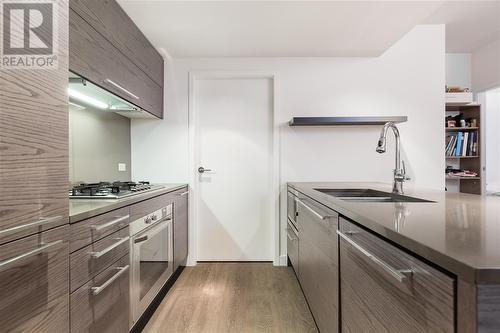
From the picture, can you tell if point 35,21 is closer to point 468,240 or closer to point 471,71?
point 468,240

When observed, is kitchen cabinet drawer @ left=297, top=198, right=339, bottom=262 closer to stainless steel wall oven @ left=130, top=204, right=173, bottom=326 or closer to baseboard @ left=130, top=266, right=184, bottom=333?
stainless steel wall oven @ left=130, top=204, right=173, bottom=326

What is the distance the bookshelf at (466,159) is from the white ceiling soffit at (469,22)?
2.37ft

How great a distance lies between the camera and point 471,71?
3.50 m

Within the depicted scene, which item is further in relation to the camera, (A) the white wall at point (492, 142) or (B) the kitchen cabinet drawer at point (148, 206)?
(A) the white wall at point (492, 142)

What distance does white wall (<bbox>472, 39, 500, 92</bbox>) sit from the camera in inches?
125

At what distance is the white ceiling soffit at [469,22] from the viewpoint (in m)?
Answer: 2.43

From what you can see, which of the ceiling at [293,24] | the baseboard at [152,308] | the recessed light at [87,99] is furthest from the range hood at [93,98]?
the baseboard at [152,308]

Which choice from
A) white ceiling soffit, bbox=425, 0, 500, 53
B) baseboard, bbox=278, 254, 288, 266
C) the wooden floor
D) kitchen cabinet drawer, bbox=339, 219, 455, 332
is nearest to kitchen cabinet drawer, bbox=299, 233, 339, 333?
kitchen cabinet drawer, bbox=339, 219, 455, 332

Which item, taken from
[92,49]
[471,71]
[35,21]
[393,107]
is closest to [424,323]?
[35,21]

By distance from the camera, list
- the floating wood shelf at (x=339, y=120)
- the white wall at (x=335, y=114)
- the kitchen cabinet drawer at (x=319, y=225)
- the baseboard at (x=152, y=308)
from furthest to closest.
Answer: the white wall at (x=335, y=114) < the floating wood shelf at (x=339, y=120) < the baseboard at (x=152, y=308) < the kitchen cabinet drawer at (x=319, y=225)

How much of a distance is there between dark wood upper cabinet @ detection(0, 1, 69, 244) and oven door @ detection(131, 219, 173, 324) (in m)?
0.70

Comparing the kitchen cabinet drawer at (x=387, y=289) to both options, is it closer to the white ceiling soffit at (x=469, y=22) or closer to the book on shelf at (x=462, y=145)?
the white ceiling soffit at (x=469, y=22)

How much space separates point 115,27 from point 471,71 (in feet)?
13.7

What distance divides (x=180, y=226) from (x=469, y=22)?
3533 mm
